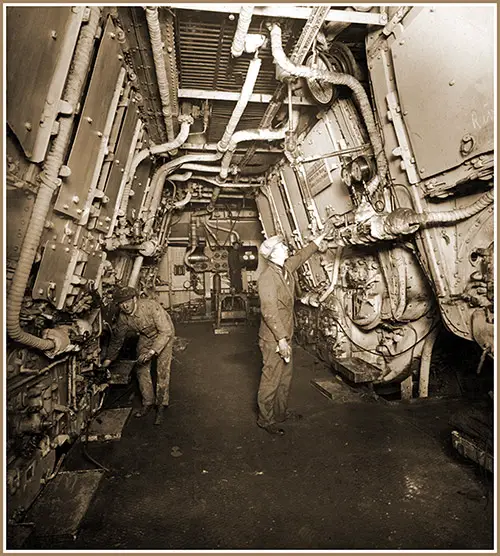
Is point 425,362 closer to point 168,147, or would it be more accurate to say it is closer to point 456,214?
point 456,214

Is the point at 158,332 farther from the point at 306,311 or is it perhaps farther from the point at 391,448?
the point at 306,311

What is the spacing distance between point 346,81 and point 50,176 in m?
2.55

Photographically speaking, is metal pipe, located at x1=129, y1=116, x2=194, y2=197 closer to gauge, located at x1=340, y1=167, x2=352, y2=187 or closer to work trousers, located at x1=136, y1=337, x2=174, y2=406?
gauge, located at x1=340, y1=167, x2=352, y2=187

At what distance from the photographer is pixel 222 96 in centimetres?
394

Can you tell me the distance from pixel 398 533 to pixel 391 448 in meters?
0.96

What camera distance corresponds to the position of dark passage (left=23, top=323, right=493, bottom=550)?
211cm

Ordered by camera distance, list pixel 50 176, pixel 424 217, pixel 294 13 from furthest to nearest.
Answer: pixel 424 217 < pixel 294 13 < pixel 50 176

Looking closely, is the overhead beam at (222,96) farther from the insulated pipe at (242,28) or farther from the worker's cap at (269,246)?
the worker's cap at (269,246)

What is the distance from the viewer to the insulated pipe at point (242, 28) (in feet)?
7.74

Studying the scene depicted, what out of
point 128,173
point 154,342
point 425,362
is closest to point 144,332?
point 154,342

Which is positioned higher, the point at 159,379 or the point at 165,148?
the point at 165,148

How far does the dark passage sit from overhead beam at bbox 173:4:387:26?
3.27 metres

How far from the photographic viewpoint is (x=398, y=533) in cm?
210

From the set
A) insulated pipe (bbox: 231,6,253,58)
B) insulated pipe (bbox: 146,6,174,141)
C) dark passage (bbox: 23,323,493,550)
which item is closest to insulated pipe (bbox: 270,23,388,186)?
insulated pipe (bbox: 231,6,253,58)
